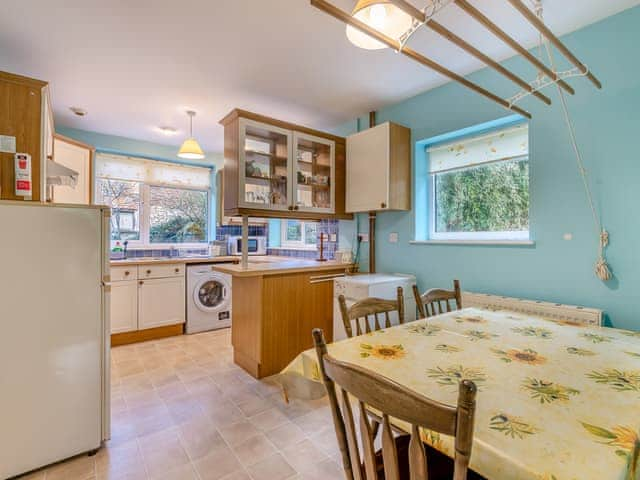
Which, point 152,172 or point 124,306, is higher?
point 152,172

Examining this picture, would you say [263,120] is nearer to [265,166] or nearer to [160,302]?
[265,166]

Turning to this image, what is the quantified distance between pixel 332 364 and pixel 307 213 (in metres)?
2.38

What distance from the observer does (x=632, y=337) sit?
4.51 ft

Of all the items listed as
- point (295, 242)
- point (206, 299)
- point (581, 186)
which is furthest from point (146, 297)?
point (581, 186)

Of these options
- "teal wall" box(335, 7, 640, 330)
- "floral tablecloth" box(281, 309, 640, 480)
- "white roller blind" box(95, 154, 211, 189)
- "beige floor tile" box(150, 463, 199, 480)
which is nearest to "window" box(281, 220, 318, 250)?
"white roller blind" box(95, 154, 211, 189)

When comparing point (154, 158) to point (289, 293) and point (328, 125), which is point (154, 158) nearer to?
point (328, 125)

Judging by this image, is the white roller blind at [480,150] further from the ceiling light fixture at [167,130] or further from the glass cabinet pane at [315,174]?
the ceiling light fixture at [167,130]

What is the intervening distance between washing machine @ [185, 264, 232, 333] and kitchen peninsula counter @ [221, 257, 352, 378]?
1039 millimetres

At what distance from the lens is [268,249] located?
4.86 m

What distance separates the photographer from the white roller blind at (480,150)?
225 cm

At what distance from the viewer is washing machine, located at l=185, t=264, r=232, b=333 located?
3.73m

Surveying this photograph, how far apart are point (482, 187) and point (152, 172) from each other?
408 centimetres

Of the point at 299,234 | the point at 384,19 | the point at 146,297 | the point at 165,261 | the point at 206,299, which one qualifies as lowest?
the point at 206,299

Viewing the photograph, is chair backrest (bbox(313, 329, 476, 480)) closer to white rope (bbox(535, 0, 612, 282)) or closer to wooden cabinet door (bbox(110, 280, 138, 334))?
white rope (bbox(535, 0, 612, 282))
